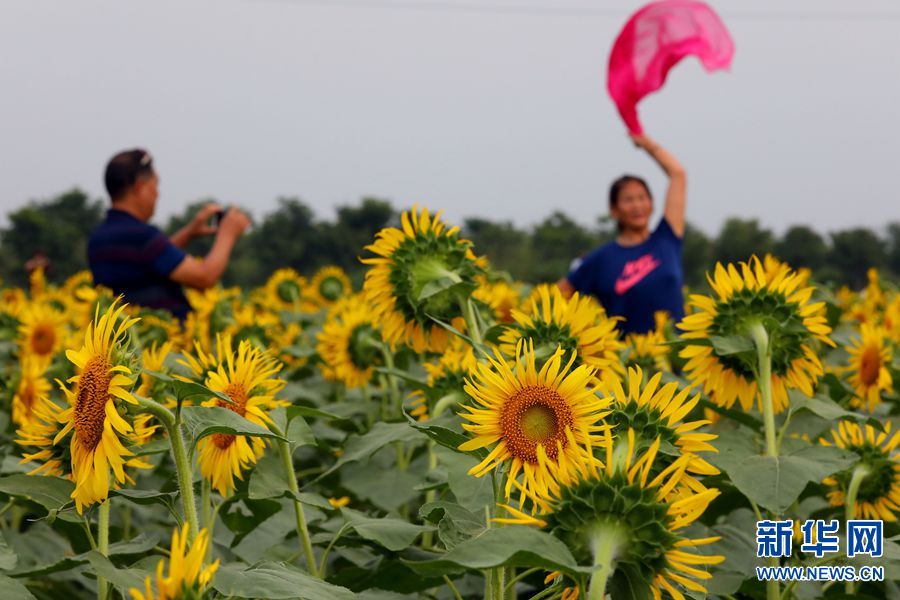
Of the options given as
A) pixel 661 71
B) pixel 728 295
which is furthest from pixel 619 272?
pixel 728 295

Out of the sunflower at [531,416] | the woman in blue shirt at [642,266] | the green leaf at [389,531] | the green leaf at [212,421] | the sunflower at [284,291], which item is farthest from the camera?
the sunflower at [284,291]

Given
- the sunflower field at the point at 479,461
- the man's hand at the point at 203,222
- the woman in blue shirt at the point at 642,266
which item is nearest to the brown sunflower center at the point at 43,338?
the man's hand at the point at 203,222

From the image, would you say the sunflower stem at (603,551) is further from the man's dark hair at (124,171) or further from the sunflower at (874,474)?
the man's dark hair at (124,171)

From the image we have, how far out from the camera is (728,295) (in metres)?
1.96

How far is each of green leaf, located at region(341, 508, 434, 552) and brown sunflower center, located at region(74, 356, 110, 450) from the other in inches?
17.8

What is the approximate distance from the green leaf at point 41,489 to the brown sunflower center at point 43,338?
9.78ft

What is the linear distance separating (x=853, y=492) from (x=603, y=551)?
0.99 metres

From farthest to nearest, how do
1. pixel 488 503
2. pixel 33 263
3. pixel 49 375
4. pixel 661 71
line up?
1. pixel 33 263
2. pixel 661 71
3. pixel 49 375
4. pixel 488 503

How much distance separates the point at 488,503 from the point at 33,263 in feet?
27.1

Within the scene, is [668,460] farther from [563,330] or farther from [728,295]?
[728,295]

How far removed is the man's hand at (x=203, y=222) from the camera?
5232 mm

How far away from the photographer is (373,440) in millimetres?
1924

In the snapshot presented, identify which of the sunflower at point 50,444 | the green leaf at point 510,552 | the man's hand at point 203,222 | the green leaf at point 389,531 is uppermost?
the man's hand at point 203,222

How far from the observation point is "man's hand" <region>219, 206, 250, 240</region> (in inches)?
197
